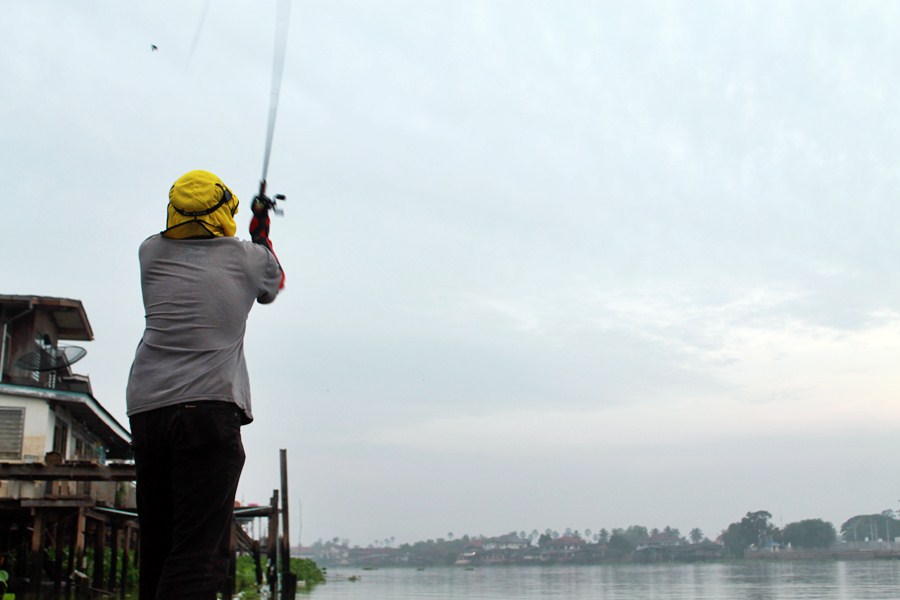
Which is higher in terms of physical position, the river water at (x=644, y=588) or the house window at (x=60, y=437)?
the house window at (x=60, y=437)

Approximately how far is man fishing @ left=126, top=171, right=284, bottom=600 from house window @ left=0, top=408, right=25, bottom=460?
17.2 meters

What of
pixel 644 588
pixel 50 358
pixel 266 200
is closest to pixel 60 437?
pixel 50 358

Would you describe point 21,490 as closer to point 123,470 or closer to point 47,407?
point 47,407

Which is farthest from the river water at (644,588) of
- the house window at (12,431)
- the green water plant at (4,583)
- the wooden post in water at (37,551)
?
the green water plant at (4,583)

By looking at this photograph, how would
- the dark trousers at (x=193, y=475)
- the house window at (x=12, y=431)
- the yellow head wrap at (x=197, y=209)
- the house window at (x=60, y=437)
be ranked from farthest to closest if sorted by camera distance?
the house window at (x=60, y=437) < the house window at (x=12, y=431) < the yellow head wrap at (x=197, y=209) < the dark trousers at (x=193, y=475)

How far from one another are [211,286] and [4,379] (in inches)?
743

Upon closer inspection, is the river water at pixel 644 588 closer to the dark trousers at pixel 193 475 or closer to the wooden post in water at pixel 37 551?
the wooden post in water at pixel 37 551

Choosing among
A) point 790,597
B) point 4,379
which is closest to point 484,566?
point 790,597

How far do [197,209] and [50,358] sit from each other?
1889 cm

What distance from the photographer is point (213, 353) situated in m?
2.80

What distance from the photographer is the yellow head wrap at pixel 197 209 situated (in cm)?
299

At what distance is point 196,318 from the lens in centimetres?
283

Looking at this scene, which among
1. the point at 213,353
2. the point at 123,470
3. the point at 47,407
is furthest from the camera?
the point at 47,407

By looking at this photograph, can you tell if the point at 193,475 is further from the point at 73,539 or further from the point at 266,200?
the point at 73,539
